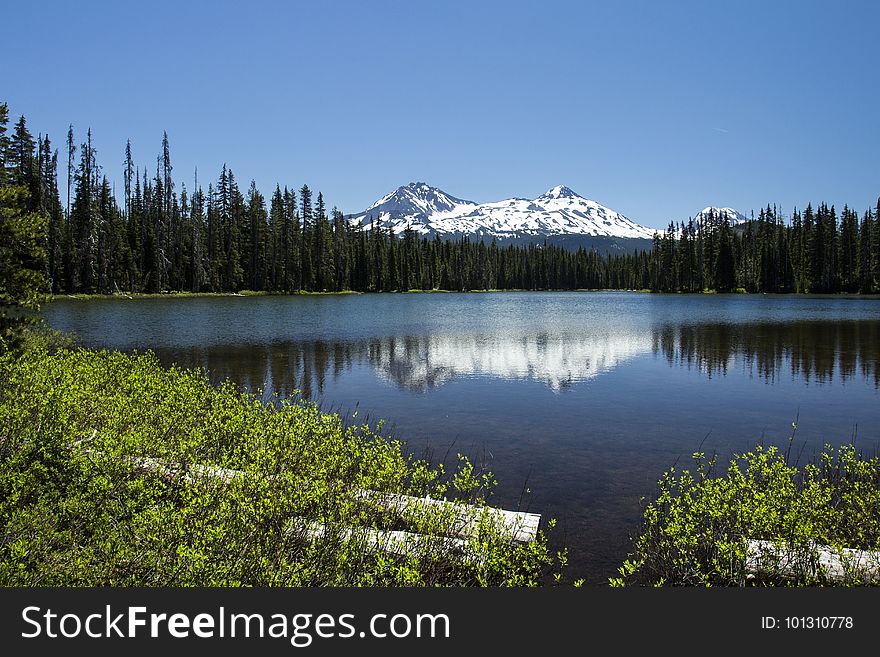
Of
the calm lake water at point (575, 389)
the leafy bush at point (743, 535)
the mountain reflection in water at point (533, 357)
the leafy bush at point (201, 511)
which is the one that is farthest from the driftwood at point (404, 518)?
the mountain reflection in water at point (533, 357)

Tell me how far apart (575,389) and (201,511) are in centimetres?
1510

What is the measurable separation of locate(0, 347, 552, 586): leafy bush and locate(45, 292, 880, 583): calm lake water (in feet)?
6.56

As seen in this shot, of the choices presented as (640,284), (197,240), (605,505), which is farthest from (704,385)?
(640,284)

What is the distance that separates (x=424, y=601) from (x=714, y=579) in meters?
3.69

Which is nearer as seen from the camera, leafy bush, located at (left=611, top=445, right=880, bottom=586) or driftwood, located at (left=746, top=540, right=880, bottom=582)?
driftwood, located at (left=746, top=540, right=880, bottom=582)

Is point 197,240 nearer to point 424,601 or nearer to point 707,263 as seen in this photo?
point 424,601

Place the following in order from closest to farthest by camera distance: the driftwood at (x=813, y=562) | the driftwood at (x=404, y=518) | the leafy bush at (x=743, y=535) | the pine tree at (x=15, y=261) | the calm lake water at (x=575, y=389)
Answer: the driftwood at (x=813, y=562) → the leafy bush at (x=743, y=535) → the driftwood at (x=404, y=518) → the calm lake water at (x=575, y=389) → the pine tree at (x=15, y=261)

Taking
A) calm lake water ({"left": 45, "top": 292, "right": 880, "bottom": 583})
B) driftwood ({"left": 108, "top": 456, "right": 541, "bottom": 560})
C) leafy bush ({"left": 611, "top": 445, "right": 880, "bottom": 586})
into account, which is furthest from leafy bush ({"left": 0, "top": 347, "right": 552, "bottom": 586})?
calm lake water ({"left": 45, "top": 292, "right": 880, "bottom": 583})

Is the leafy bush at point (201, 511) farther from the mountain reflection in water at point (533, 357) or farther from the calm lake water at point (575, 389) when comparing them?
the mountain reflection in water at point (533, 357)

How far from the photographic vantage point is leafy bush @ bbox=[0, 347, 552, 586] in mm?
5738

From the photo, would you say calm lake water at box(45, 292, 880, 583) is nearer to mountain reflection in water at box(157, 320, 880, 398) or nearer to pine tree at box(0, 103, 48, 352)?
mountain reflection in water at box(157, 320, 880, 398)

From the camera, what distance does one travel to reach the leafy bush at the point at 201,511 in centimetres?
574

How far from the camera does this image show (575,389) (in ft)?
65.8

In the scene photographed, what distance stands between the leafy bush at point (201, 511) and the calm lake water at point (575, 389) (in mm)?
1999
